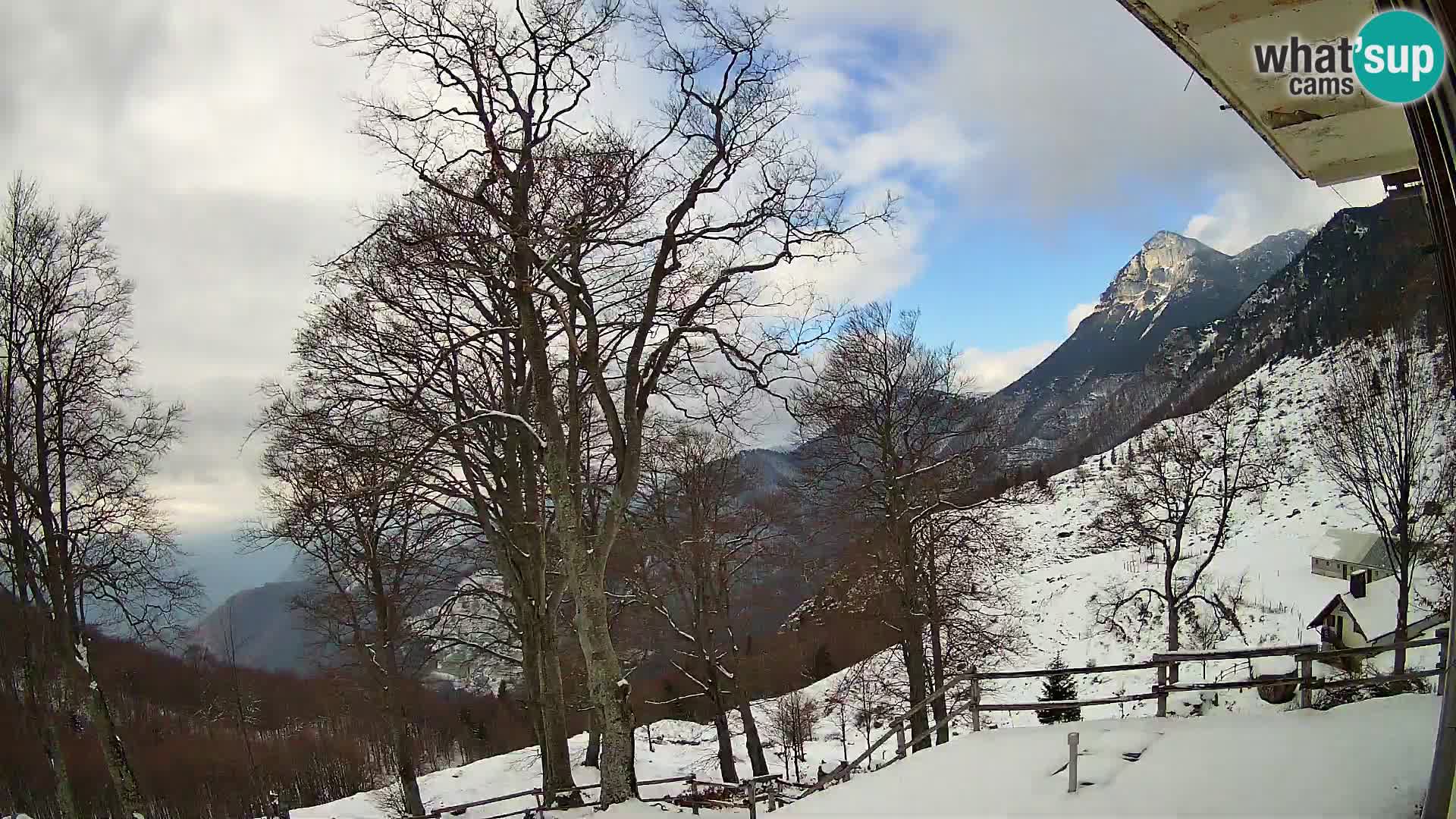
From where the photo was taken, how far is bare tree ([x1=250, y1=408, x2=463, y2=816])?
9.75 meters

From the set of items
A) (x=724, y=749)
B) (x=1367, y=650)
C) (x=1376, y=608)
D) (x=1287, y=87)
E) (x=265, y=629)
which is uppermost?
(x=1287, y=87)

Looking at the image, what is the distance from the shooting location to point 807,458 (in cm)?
1641

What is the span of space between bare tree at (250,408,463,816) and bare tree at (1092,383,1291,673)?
60.7 ft

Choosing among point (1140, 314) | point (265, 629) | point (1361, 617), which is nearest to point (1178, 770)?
point (1361, 617)

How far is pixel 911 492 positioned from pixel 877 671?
6.14 meters

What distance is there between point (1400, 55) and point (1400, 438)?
13768 millimetres

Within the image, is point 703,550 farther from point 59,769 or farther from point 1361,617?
point 1361,617

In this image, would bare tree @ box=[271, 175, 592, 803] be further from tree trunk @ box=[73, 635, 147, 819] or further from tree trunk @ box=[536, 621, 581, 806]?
tree trunk @ box=[73, 635, 147, 819]

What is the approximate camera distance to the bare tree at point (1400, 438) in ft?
36.7

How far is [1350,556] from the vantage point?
21.5m

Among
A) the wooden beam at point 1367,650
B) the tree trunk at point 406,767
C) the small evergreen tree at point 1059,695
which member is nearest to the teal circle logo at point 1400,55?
the wooden beam at point 1367,650

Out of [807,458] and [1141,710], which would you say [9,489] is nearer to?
[807,458]

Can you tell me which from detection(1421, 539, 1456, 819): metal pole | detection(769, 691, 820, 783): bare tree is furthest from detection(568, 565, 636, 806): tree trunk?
detection(769, 691, 820, 783): bare tree

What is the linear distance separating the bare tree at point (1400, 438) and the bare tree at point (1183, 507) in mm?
5107
